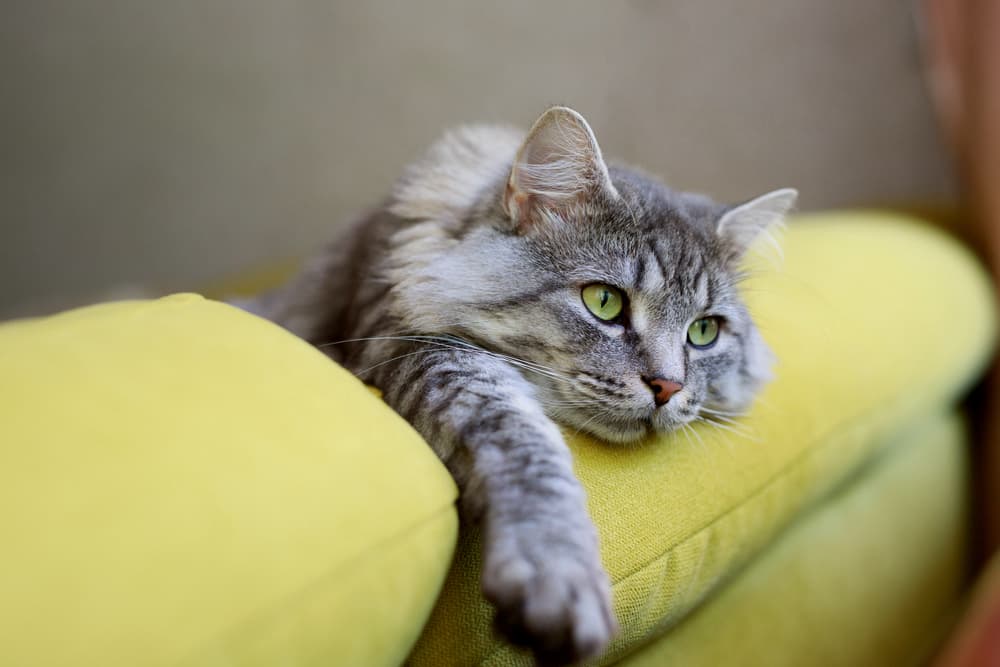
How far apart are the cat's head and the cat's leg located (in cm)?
6

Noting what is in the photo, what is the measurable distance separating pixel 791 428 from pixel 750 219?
0.31 metres

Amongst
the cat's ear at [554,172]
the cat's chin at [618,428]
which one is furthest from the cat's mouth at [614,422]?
the cat's ear at [554,172]

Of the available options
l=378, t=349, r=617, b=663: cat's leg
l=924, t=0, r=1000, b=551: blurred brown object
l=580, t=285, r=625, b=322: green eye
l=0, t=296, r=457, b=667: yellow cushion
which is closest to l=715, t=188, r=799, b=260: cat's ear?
l=580, t=285, r=625, b=322: green eye

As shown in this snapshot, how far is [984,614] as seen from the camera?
3.70 ft

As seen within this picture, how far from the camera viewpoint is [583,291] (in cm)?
99

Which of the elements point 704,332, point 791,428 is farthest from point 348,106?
point 791,428

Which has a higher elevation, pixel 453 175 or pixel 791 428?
pixel 453 175

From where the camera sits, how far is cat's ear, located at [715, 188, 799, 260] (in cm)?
114

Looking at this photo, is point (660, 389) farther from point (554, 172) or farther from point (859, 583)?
point (859, 583)

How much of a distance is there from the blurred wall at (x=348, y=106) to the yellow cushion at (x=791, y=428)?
519 millimetres

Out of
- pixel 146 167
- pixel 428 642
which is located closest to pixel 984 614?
pixel 428 642

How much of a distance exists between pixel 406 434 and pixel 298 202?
8.11ft

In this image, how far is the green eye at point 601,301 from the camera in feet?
3.23

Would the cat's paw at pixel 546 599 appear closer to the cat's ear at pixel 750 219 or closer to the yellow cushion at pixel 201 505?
the yellow cushion at pixel 201 505
